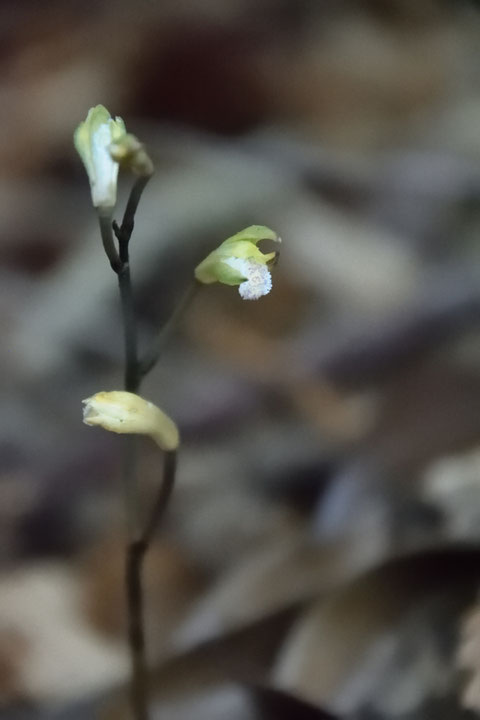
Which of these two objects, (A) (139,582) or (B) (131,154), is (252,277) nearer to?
(B) (131,154)

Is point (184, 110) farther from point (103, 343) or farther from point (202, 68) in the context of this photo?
point (103, 343)

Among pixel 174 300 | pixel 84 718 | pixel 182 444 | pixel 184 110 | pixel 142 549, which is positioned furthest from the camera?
pixel 184 110

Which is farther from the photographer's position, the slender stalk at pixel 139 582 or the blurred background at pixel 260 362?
the blurred background at pixel 260 362

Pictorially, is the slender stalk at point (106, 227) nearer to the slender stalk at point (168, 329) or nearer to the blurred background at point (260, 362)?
the slender stalk at point (168, 329)

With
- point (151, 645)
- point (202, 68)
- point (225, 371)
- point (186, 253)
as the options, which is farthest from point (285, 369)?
point (202, 68)

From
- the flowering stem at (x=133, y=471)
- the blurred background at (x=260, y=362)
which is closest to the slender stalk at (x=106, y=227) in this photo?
the flowering stem at (x=133, y=471)

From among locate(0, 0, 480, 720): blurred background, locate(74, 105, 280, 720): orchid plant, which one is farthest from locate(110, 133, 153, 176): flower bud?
locate(0, 0, 480, 720): blurred background

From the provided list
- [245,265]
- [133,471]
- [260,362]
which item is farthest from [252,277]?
[260,362]
